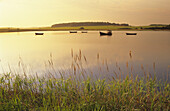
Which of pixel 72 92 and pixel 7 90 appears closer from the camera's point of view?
pixel 72 92

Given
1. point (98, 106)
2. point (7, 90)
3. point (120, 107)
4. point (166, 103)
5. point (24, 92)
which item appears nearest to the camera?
point (98, 106)

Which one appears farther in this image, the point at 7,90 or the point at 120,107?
the point at 7,90

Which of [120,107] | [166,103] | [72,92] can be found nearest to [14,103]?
[72,92]

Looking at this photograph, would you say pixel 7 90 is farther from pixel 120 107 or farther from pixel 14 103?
pixel 120 107

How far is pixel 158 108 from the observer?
550cm

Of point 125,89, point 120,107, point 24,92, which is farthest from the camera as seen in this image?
point 24,92

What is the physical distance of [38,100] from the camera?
22.0ft

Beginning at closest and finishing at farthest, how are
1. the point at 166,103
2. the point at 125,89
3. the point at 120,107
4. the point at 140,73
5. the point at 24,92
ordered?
the point at 120,107 → the point at 166,103 → the point at 125,89 → the point at 24,92 → the point at 140,73

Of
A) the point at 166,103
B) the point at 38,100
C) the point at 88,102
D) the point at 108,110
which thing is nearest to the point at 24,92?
the point at 38,100

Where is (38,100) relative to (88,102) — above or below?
below

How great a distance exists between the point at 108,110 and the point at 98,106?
1.38 ft

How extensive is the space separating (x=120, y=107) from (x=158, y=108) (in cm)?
124

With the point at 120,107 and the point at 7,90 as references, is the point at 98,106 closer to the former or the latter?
the point at 120,107

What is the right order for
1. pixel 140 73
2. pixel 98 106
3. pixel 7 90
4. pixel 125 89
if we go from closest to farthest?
1. pixel 98 106
2. pixel 125 89
3. pixel 7 90
4. pixel 140 73
